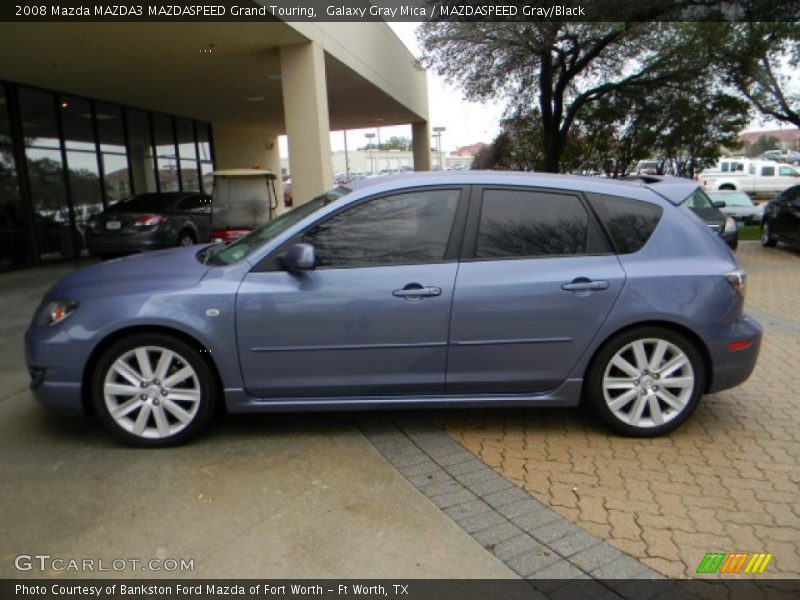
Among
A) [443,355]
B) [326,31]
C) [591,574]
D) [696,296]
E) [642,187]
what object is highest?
[326,31]

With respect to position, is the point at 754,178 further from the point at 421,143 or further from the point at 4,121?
the point at 4,121

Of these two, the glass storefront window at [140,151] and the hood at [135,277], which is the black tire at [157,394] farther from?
the glass storefront window at [140,151]

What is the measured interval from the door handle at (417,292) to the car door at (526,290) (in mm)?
124

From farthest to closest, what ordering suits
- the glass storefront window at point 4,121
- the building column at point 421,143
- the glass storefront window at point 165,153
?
the building column at point 421,143 < the glass storefront window at point 165,153 < the glass storefront window at point 4,121

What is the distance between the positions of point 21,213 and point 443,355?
11.2 meters

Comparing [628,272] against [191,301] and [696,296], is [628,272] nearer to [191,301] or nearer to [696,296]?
[696,296]

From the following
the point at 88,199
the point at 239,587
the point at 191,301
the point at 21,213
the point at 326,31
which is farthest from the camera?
the point at 88,199

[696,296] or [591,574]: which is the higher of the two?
[696,296]

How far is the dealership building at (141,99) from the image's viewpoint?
9.52 meters

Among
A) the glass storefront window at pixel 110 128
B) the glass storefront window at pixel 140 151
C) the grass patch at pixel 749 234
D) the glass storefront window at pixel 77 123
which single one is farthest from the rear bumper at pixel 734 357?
the glass storefront window at pixel 140 151

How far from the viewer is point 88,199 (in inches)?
541

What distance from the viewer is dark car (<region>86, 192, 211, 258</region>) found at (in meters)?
11.3

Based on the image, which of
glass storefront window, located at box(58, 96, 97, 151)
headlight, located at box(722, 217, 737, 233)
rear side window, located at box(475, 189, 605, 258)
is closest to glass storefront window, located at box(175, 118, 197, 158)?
glass storefront window, located at box(58, 96, 97, 151)

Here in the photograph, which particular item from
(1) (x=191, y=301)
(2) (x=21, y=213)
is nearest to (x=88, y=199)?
(2) (x=21, y=213)
